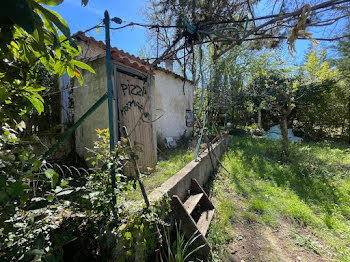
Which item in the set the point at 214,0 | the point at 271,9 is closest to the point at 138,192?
the point at 214,0

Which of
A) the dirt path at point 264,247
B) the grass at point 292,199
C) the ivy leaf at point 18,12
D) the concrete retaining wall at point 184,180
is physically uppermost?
the ivy leaf at point 18,12

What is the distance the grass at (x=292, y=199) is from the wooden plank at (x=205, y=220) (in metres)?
0.11

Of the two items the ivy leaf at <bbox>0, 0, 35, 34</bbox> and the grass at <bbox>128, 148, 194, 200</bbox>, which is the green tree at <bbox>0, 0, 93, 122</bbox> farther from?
the grass at <bbox>128, 148, 194, 200</bbox>

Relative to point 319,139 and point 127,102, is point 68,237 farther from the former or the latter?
point 319,139

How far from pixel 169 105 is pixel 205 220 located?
5517 mm

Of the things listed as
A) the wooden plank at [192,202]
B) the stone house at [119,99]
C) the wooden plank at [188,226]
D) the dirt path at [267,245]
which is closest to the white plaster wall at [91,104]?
the stone house at [119,99]

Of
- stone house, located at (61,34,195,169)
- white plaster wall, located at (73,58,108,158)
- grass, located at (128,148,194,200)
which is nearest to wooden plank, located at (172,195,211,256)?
grass, located at (128,148,194,200)

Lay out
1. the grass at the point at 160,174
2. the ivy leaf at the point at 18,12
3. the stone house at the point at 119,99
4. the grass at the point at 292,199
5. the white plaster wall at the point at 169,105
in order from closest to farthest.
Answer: the ivy leaf at the point at 18,12 < the grass at the point at 292,199 < the grass at the point at 160,174 < the stone house at the point at 119,99 < the white plaster wall at the point at 169,105

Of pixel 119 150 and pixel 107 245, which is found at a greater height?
pixel 119 150

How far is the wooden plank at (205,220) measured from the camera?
2195mm

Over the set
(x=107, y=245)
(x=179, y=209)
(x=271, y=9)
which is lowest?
(x=179, y=209)

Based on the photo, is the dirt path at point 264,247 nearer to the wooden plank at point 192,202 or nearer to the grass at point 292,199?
the grass at point 292,199

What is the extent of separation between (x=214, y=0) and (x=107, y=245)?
3126 mm

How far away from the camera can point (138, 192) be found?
255 cm
